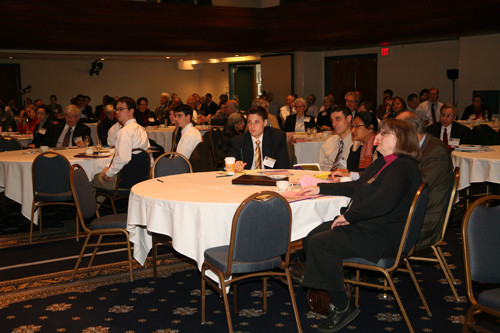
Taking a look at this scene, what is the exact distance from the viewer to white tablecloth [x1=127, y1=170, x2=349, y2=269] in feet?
10.3

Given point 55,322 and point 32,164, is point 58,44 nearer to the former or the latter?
point 32,164

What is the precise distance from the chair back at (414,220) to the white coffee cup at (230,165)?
1691 millimetres

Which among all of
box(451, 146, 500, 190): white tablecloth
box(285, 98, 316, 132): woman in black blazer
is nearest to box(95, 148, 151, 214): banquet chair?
box(451, 146, 500, 190): white tablecloth

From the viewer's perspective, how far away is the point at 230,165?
4191 millimetres

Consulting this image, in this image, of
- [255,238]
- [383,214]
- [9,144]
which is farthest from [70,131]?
→ [383,214]

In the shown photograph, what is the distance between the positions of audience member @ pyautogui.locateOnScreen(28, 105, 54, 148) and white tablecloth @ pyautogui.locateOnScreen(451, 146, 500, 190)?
5.80 m

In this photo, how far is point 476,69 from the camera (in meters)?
12.1

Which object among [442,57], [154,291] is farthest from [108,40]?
[154,291]

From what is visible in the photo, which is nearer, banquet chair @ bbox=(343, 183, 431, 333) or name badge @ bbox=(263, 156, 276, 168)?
banquet chair @ bbox=(343, 183, 431, 333)

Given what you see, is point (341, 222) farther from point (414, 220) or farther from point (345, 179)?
point (345, 179)

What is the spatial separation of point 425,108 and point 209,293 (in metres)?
9.61

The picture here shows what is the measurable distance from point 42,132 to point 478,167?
6.12 meters

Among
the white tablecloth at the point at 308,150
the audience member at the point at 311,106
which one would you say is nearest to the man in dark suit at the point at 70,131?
the white tablecloth at the point at 308,150

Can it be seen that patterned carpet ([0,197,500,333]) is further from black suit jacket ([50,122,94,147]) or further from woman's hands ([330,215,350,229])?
black suit jacket ([50,122,94,147])
